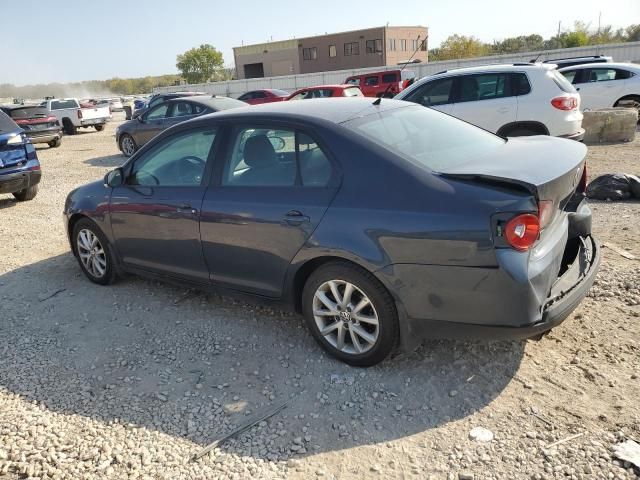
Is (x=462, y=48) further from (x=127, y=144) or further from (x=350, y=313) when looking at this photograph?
(x=350, y=313)

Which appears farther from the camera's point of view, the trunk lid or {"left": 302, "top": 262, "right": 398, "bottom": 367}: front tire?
{"left": 302, "top": 262, "right": 398, "bottom": 367}: front tire

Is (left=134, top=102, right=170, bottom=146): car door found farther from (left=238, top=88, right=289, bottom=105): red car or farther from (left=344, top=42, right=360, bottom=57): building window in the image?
(left=344, top=42, right=360, bottom=57): building window

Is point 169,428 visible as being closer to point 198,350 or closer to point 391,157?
point 198,350

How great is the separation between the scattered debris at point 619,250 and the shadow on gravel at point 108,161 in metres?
11.3

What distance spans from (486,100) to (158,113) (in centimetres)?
847

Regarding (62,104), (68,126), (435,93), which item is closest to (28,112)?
(68,126)

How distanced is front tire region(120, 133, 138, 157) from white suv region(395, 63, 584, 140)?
26.1 ft

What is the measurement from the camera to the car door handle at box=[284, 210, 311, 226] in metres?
3.24

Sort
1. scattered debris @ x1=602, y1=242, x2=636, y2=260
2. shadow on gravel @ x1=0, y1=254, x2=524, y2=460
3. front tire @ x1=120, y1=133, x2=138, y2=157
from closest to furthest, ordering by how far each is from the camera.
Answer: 1. shadow on gravel @ x1=0, y1=254, x2=524, y2=460
2. scattered debris @ x1=602, y1=242, x2=636, y2=260
3. front tire @ x1=120, y1=133, x2=138, y2=157

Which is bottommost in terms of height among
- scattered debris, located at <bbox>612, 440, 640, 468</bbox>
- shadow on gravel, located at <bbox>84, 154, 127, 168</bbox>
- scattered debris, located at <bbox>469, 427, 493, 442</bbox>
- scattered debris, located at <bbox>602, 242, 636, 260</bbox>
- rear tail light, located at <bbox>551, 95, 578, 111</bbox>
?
shadow on gravel, located at <bbox>84, 154, 127, 168</bbox>

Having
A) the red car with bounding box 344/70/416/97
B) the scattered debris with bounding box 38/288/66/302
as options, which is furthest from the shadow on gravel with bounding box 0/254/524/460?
the red car with bounding box 344/70/416/97

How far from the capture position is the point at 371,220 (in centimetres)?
297

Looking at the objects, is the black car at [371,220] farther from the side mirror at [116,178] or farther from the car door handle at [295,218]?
the side mirror at [116,178]

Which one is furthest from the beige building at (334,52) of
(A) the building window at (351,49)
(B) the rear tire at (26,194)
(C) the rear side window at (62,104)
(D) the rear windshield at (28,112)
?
(B) the rear tire at (26,194)
